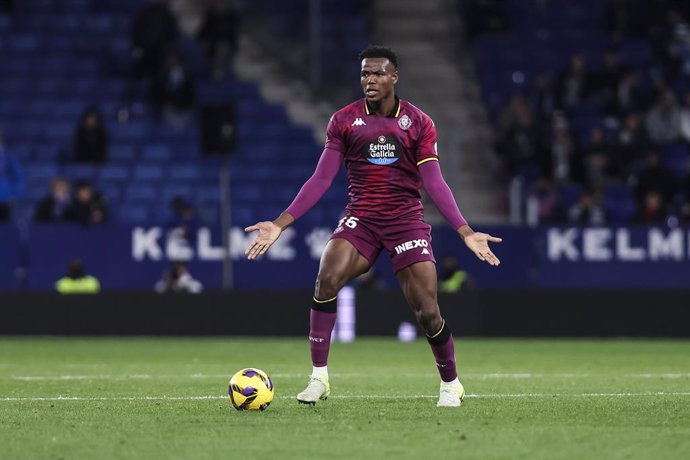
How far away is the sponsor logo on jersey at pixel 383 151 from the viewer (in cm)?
1044

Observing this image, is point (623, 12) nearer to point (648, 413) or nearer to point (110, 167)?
point (110, 167)

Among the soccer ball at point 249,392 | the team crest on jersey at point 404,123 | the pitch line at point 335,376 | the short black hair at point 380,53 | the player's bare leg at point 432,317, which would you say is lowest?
the pitch line at point 335,376

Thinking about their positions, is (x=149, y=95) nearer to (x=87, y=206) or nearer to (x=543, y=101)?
(x=87, y=206)

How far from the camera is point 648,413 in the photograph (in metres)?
10.0

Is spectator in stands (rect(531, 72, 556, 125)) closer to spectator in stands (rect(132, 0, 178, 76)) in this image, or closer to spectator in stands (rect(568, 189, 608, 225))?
spectator in stands (rect(568, 189, 608, 225))

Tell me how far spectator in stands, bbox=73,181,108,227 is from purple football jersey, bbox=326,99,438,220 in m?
12.5

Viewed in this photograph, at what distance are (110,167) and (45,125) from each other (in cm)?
159

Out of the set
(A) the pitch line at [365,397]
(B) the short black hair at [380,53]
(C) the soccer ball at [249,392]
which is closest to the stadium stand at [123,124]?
(A) the pitch line at [365,397]

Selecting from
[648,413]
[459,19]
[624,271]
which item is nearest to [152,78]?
[459,19]

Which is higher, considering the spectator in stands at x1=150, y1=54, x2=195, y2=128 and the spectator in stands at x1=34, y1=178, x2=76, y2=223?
the spectator in stands at x1=150, y1=54, x2=195, y2=128

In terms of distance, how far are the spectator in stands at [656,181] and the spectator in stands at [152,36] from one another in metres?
8.03

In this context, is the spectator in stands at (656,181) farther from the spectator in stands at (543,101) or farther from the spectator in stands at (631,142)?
the spectator in stands at (543,101)

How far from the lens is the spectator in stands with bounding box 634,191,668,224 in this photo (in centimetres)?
2273

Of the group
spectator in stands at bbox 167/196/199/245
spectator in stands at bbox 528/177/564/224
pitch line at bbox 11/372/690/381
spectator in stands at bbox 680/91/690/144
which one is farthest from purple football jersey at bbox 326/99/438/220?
Result: spectator in stands at bbox 680/91/690/144
